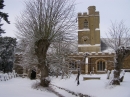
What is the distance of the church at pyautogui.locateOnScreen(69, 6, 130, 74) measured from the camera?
3353 centimetres

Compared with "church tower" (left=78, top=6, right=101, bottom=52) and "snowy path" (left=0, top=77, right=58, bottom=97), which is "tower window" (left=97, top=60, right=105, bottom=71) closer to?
"church tower" (left=78, top=6, right=101, bottom=52)

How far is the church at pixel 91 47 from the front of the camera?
33.5 m

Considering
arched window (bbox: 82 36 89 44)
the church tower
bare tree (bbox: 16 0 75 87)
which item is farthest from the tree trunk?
arched window (bbox: 82 36 89 44)

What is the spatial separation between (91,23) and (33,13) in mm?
23305

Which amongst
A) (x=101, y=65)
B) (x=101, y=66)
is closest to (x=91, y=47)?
(x=101, y=65)

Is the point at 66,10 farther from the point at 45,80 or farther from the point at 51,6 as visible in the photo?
the point at 45,80

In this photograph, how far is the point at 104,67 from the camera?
3412 centimetres

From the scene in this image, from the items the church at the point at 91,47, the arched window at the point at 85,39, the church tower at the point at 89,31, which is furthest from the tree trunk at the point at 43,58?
the arched window at the point at 85,39

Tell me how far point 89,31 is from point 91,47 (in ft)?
10.5

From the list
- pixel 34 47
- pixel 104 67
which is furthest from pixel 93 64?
pixel 34 47

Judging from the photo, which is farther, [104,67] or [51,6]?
[104,67]

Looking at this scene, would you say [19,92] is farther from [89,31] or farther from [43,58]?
[89,31]

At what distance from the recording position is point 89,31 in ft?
121

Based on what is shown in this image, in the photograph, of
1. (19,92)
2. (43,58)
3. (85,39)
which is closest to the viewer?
(19,92)
